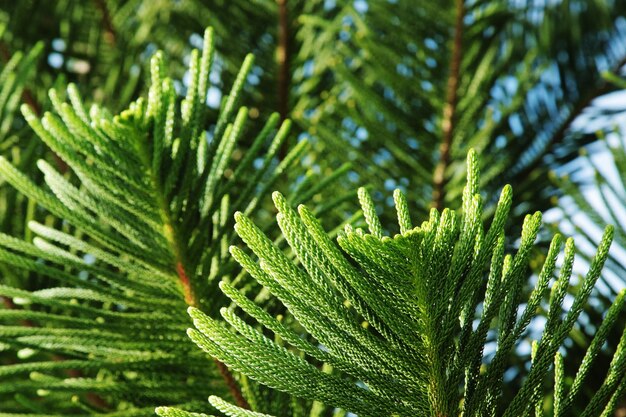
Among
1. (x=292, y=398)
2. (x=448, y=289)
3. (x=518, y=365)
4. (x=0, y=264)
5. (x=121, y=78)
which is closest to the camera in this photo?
(x=448, y=289)

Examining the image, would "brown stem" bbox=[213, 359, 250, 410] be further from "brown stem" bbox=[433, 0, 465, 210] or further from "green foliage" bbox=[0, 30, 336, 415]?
"brown stem" bbox=[433, 0, 465, 210]

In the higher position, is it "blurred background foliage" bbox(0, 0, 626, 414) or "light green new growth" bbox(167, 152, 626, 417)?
"blurred background foliage" bbox(0, 0, 626, 414)

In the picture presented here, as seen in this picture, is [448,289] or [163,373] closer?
[448,289]

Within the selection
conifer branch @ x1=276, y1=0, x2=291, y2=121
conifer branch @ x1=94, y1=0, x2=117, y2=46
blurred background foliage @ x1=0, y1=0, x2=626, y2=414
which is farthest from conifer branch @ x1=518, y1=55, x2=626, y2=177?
conifer branch @ x1=94, y1=0, x2=117, y2=46

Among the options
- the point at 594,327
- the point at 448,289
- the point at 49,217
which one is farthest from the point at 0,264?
the point at 594,327

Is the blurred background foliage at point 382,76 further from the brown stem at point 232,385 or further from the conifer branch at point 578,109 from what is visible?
the brown stem at point 232,385

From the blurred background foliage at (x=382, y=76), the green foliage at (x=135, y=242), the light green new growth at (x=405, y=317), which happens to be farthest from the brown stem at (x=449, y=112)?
the light green new growth at (x=405, y=317)

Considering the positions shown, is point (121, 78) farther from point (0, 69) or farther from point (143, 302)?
point (143, 302)
